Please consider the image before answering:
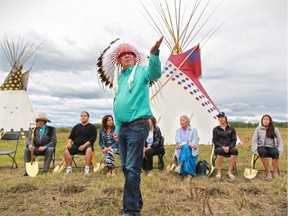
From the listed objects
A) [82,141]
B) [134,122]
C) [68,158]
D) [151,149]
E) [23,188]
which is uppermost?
[134,122]

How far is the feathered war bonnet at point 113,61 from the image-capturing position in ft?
9.41

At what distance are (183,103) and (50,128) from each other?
14.5 ft

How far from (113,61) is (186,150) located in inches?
81.4

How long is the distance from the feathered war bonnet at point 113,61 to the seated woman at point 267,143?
109 inches

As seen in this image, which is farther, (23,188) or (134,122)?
(23,188)

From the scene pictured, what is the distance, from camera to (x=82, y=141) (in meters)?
5.26

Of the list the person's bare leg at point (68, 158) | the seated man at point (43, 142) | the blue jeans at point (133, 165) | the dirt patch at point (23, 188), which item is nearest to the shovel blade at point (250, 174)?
the blue jeans at point (133, 165)

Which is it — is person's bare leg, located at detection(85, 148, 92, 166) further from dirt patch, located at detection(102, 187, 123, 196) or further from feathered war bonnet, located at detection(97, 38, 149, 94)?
feathered war bonnet, located at detection(97, 38, 149, 94)

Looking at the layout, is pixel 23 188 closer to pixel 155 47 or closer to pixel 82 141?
pixel 82 141

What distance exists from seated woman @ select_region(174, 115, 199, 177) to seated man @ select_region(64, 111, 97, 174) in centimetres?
150

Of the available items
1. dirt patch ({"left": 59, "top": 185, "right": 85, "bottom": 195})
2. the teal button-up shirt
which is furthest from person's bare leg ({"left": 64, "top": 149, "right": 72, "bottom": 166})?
the teal button-up shirt

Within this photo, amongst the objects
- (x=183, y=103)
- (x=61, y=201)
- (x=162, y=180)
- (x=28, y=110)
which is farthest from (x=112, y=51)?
(x=28, y=110)

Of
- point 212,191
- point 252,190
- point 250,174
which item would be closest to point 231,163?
point 250,174

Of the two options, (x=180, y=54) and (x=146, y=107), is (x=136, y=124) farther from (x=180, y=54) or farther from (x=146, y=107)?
(x=180, y=54)
